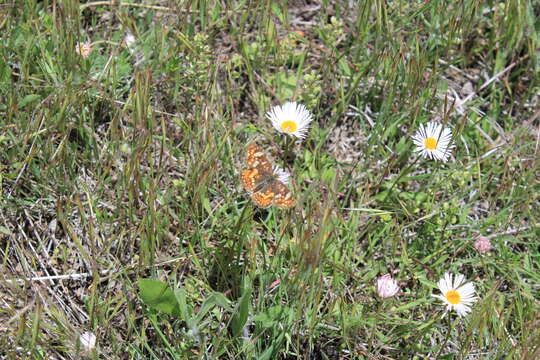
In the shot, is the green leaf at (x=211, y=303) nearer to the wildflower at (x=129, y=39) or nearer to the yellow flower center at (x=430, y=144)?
the yellow flower center at (x=430, y=144)

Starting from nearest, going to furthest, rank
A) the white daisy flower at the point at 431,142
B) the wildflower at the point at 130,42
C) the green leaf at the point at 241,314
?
the green leaf at the point at 241,314 → the white daisy flower at the point at 431,142 → the wildflower at the point at 130,42

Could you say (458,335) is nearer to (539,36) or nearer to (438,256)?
(438,256)

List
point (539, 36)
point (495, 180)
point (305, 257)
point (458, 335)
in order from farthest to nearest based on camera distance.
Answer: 1. point (539, 36)
2. point (495, 180)
3. point (458, 335)
4. point (305, 257)

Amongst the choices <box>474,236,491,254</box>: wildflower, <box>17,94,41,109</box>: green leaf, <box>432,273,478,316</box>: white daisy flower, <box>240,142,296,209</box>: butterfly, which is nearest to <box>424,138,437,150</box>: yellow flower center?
<box>474,236,491,254</box>: wildflower

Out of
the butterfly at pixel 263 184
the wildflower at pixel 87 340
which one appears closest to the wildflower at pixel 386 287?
the butterfly at pixel 263 184

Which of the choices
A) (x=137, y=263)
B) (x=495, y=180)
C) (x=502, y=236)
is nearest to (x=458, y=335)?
(x=502, y=236)

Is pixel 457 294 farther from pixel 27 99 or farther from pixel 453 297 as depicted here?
pixel 27 99

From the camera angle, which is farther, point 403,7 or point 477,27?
point 477,27
